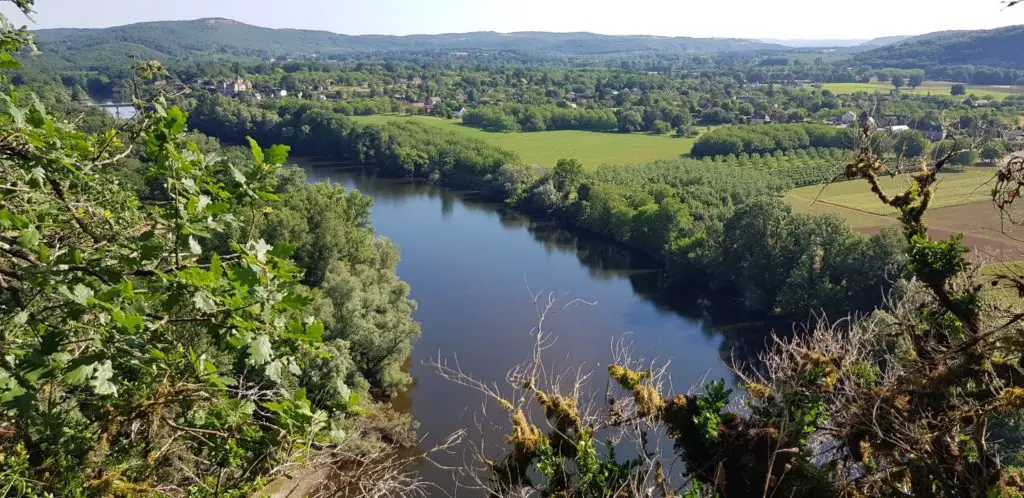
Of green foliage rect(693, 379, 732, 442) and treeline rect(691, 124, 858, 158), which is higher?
green foliage rect(693, 379, 732, 442)

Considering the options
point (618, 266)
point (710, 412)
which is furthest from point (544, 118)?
point (710, 412)

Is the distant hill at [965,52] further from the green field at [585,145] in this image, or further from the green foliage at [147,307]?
the green foliage at [147,307]

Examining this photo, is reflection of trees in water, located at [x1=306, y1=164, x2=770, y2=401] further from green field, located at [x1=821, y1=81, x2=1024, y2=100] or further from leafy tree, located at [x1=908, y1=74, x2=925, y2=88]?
leafy tree, located at [x1=908, y1=74, x2=925, y2=88]

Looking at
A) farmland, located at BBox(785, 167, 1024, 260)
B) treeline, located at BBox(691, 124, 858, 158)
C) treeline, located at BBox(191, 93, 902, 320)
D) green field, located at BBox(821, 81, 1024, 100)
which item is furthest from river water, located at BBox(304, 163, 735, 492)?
green field, located at BBox(821, 81, 1024, 100)

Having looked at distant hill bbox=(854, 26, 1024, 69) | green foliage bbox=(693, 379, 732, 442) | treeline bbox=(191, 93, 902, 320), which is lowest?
treeline bbox=(191, 93, 902, 320)

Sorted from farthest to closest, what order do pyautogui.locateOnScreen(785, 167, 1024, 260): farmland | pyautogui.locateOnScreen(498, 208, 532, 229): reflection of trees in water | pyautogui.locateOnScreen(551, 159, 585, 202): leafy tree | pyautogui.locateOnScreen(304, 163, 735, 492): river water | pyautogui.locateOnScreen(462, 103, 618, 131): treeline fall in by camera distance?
pyautogui.locateOnScreen(462, 103, 618, 131): treeline < pyautogui.locateOnScreen(551, 159, 585, 202): leafy tree < pyautogui.locateOnScreen(498, 208, 532, 229): reflection of trees in water < pyautogui.locateOnScreen(785, 167, 1024, 260): farmland < pyautogui.locateOnScreen(304, 163, 735, 492): river water

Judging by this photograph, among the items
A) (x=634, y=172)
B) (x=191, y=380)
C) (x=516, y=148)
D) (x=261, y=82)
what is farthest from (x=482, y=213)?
(x=261, y=82)

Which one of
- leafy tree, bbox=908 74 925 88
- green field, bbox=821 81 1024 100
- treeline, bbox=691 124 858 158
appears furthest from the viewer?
leafy tree, bbox=908 74 925 88

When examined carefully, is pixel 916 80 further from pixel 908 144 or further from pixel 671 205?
pixel 908 144
